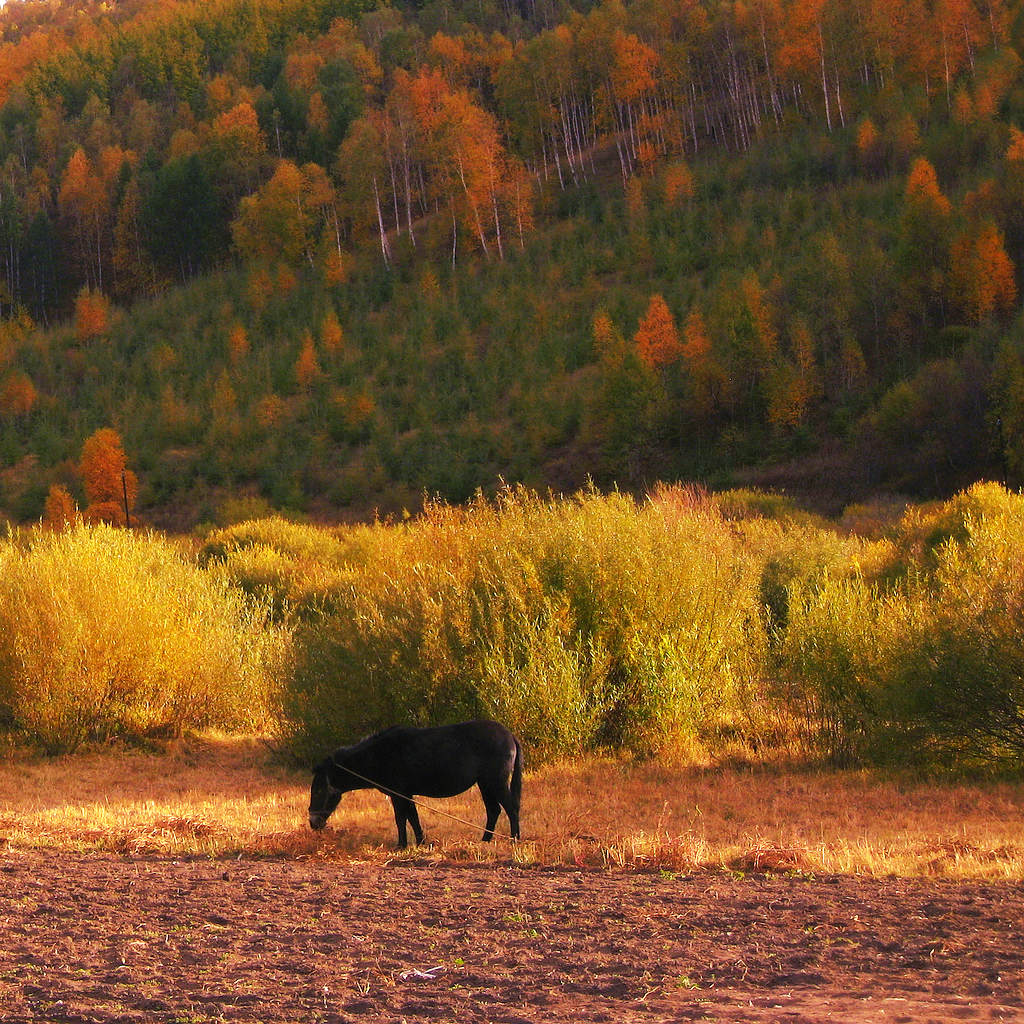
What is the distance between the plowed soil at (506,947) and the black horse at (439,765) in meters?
0.97

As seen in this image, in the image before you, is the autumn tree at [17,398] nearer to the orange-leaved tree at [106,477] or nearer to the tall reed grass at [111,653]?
the orange-leaved tree at [106,477]

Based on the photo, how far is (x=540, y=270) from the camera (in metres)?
70.3

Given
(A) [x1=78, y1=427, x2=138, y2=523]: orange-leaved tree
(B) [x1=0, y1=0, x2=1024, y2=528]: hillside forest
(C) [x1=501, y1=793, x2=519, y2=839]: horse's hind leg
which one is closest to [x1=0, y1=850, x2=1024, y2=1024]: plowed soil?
(C) [x1=501, y1=793, x2=519, y2=839]: horse's hind leg

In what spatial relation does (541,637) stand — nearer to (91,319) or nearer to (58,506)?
(58,506)

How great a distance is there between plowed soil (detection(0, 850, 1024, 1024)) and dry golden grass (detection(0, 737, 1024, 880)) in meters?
0.69

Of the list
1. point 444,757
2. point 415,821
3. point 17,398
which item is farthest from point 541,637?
point 17,398

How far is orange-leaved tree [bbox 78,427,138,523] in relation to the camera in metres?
56.3

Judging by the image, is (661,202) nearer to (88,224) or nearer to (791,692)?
(88,224)

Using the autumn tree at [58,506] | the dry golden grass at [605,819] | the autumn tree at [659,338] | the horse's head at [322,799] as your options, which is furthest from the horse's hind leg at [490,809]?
the autumn tree at [659,338]

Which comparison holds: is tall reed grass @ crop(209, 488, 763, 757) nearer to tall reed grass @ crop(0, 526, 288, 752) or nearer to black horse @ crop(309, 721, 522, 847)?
tall reed grass @ crop(0, 526, 288, 752)

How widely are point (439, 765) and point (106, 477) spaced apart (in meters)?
50.5

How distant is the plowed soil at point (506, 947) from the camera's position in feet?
20.0

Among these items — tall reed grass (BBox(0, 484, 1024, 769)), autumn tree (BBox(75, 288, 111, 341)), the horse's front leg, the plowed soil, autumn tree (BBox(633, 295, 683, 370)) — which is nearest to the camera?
the plowed soil

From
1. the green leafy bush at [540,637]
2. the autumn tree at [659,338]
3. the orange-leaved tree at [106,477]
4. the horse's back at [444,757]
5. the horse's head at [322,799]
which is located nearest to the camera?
the horse's back at [444,757]
